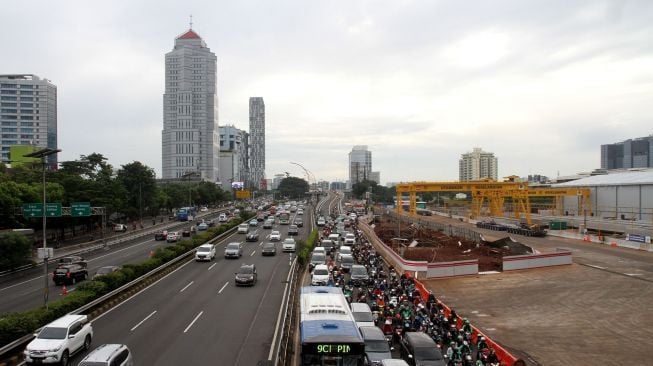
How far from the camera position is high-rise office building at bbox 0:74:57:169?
494ft

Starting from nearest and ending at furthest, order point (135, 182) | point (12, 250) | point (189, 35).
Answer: point (12, 250) → point (135, 182) → point (189, 35)

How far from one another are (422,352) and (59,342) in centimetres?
1117

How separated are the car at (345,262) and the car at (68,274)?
1712 centimetres

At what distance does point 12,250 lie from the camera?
34.0 metres

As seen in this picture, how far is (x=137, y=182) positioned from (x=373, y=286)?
58.8 meters

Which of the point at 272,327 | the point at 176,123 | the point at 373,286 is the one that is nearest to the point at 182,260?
the point at 373,286

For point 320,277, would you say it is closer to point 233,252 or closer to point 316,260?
point 316,260

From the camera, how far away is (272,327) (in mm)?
19391

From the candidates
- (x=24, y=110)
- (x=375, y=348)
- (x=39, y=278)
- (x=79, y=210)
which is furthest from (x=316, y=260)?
(x=24, y=110)

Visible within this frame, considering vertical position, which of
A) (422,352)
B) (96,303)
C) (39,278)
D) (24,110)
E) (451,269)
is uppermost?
(24,110)

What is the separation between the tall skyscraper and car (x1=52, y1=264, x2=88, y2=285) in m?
136

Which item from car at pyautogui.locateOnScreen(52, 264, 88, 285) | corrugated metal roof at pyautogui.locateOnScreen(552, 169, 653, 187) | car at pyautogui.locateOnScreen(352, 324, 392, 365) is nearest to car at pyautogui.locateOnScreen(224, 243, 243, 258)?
car at pyautogui.locateOnScreen(52, 264, 88, 285)

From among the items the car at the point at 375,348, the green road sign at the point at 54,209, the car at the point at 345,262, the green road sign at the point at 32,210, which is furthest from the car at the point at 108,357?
the green road sign at the point at 54,209

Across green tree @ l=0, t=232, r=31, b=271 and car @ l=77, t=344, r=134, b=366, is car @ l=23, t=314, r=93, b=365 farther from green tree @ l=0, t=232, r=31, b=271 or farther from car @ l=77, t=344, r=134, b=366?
green tree @ l=0, t=232, r=31, b=271
